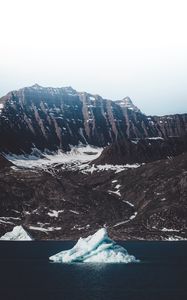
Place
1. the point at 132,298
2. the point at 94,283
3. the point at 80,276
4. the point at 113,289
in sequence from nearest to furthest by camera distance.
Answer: the point at 132,298, the point at 113,289, the point at 94,283, the point at 80,276

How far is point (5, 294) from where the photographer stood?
139 meters

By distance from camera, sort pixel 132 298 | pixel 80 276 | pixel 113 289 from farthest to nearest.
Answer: pixel 80 276 → pixel 113 289 → pixel 132 298

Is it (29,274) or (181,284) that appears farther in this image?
(29,274)

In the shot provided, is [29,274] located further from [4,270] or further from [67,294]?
[67,294]

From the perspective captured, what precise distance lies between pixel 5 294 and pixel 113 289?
2870 centimetres

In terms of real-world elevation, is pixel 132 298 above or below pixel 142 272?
above

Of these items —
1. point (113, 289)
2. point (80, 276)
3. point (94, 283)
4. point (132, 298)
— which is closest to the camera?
point (132, 298)

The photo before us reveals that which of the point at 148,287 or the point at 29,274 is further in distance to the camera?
the point at 29,274

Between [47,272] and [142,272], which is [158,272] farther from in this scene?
[47,272]

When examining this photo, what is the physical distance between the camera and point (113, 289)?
503 feet

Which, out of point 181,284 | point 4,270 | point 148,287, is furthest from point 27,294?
point 4,270

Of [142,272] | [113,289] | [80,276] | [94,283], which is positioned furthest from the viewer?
[142,272]

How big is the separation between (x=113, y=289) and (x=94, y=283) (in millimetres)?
12705

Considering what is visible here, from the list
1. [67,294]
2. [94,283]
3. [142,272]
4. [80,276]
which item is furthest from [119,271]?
[67,294]
